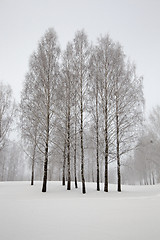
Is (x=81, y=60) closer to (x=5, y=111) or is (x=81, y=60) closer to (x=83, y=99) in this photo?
(x=83, y=99)

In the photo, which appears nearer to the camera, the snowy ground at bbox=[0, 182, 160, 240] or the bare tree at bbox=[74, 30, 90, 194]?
the snowy ground at bbox=[0, 182, 160, 240]

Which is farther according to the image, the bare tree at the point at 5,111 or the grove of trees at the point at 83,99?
the bare tree at the point at 5,111

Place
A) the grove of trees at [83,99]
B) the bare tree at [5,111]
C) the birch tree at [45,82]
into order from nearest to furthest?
the birch tree at [45,82] → the grove of trees at [83,99] → the bare tree at [5,111]

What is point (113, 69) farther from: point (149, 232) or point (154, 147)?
point (154, 147)

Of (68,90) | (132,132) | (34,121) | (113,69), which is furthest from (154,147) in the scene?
(34,121)

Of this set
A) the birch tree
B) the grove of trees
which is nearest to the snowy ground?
the birch tree

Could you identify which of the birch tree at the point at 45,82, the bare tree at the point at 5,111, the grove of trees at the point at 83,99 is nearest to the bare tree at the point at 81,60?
the grove of trees at the point at 83,99

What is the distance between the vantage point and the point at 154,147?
1884 centimetres

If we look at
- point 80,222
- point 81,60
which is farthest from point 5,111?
point 80,222

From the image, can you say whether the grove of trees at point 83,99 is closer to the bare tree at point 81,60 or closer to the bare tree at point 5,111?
the bare tree at point 81,60

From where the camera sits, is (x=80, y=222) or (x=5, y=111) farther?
(x=5, y=111)

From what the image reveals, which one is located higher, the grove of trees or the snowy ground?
the grove of trees

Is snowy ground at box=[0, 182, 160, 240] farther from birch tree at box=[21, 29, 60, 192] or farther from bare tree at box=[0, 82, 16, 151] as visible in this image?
bare tree at box=[0, 82, 16, 151]

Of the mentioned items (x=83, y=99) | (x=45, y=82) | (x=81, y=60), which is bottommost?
(x=83, y=99)
